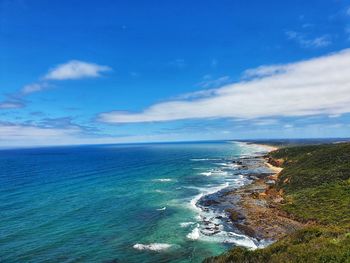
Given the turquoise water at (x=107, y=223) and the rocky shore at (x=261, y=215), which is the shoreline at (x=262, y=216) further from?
the turquoise water at (x=107, y=223)

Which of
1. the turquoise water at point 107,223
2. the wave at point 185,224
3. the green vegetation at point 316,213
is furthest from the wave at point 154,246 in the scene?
the green vegetation at point 316,213

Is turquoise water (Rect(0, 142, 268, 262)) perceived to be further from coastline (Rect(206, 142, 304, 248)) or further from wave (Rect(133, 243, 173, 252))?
coastline (Rect(206, 142, 304, 248))

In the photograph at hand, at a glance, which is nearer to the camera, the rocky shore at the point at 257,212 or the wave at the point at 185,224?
the rocky shore at the point at 257,212

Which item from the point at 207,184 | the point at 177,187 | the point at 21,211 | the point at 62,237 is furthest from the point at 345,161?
the point at 21,211

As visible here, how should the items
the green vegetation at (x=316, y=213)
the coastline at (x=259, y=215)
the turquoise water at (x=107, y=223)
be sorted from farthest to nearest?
the coastline at (x=259, y=215) → the turquoise water at (x=107, y=223) → the green vegetation at (x=316, y=213)

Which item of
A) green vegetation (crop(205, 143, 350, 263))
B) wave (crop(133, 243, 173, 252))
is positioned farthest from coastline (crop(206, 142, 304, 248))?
wave (crop(133, 243, 173, 252))

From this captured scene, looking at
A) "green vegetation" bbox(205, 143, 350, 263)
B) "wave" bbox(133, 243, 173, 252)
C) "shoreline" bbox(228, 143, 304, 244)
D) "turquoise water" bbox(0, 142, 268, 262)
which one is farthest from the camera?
"shoreline" bbox(228, 143, 304, 244)

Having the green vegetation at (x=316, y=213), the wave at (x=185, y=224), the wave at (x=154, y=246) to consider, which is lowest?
the wave at (x=154, y=246)

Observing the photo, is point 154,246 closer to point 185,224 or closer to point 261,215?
point 185,224
